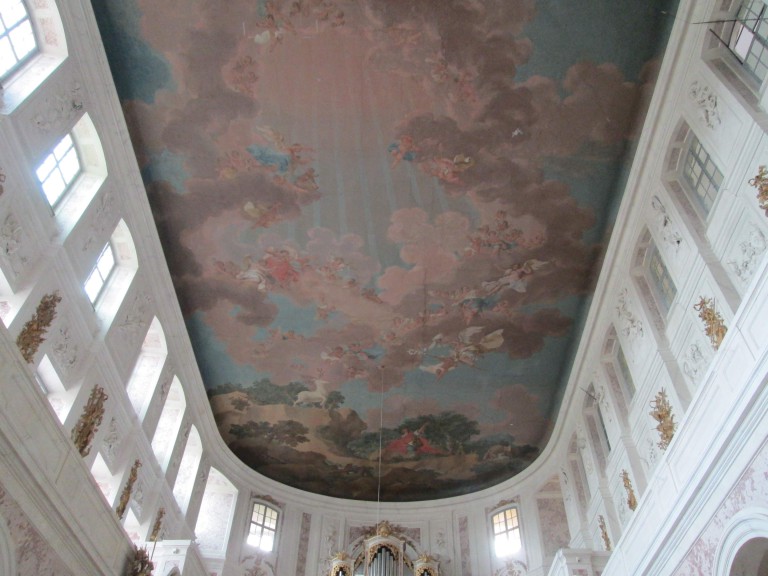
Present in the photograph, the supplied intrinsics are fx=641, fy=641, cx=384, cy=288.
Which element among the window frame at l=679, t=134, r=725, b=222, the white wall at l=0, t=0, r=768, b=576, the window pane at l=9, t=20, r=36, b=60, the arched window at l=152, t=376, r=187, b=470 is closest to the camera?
the white wall at l=0, t=0, r=768, b=576

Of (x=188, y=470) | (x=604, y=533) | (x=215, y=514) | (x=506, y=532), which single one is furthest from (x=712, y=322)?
(x=215, y=514)

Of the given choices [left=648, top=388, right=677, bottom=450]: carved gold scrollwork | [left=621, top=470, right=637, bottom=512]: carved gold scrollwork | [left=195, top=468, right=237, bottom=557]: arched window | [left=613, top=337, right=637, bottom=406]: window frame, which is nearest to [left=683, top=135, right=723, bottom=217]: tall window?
[left=648, top=388, right=677, bottom=450]: carved gold scrollwork

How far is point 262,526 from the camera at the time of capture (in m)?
19.1

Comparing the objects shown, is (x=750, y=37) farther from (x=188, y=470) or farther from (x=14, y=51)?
(x=188, y=470)

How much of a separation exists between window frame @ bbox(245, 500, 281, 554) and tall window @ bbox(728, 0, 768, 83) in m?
16.6

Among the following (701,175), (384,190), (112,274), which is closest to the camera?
(701,175)

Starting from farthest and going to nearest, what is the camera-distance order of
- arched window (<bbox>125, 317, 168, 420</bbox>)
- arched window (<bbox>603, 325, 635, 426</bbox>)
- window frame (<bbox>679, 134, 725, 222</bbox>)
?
arched window (<bbox>125, 317, 168, 420</bbox>) → arched window (<bbox>603, 325, 635, 426</bbox>) → window frame (<bbox>679, 134, 725, 222</bbox>)

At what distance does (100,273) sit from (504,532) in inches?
532

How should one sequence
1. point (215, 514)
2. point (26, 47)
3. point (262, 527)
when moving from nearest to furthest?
point (26, 47) < point (215, 514) < point (262, 527)

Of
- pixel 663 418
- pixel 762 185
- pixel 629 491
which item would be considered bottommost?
pixel 629 491

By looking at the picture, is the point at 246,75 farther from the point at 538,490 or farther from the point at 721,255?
the point at 538,490

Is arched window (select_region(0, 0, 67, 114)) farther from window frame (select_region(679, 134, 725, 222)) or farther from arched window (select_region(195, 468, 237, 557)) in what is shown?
arched window (select_region(195, 468, 237, 557))

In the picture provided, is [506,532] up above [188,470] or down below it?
below

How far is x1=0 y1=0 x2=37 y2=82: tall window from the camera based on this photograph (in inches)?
353
